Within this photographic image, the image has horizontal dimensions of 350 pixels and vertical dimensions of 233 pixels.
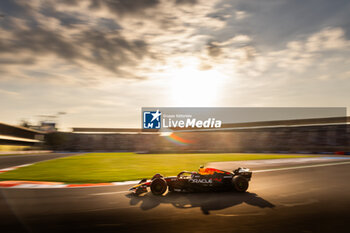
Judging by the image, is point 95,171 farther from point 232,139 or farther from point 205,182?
point 232,139

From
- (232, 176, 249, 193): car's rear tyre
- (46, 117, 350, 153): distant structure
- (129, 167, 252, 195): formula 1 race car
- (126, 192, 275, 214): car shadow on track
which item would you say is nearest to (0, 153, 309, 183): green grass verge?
(129, 167, 252, 195): formula 1 race car

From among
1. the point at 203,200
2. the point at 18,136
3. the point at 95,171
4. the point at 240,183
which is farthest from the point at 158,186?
the point at 18,136

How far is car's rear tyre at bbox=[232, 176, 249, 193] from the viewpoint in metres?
8.55

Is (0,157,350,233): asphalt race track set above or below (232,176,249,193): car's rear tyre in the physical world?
below

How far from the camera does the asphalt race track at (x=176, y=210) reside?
527cm

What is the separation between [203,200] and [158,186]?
1544 mm

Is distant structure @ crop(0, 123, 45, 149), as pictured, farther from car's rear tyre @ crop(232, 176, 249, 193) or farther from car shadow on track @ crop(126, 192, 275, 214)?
car's rear tyre @ crop(232, 176, 249, 193)

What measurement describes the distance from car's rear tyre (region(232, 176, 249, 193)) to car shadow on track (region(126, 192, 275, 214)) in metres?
0.20

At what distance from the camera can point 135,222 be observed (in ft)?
18.1

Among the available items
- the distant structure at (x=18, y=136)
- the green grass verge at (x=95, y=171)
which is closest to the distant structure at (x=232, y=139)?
the distant structure at (x=18, y=136)

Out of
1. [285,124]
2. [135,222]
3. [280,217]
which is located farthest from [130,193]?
[285,124]

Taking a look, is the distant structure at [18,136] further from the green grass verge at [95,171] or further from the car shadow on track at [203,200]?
the car shadow on track at [203,200]

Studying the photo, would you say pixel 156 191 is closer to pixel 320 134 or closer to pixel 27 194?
pixel 27 194

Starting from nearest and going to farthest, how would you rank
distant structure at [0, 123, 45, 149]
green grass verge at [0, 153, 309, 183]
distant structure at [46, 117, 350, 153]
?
green grass verge at [0, 153, 309, 183], distant structure at [46, 117, 350, 153], distant structure at [0, 123, 45, 149]
